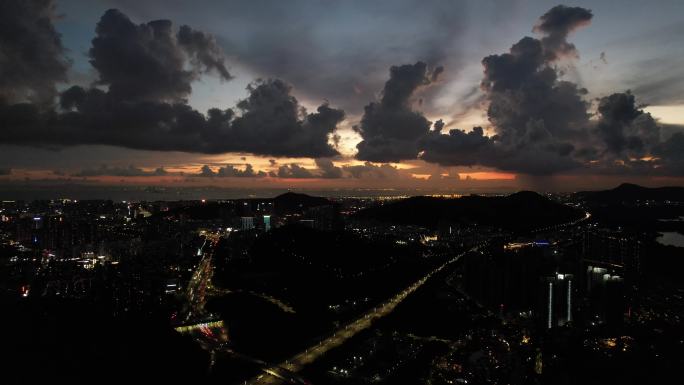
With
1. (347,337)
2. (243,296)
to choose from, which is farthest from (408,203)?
(347,337)

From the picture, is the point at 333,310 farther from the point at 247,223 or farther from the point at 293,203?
the point at 293,203

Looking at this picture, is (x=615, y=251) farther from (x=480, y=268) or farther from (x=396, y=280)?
(x=396, y=280)

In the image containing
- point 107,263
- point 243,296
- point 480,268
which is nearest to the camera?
point 243,296

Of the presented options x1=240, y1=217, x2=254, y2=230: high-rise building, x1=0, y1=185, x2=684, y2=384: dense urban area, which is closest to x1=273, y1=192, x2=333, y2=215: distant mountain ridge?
x1=240, y1=217, x2=254, y2=230: high-rise building

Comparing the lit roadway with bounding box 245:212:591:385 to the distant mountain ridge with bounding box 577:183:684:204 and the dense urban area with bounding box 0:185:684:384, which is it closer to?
the dense urban area with bounding box 0:185:684:384

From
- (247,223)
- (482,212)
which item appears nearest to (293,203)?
(247,223)

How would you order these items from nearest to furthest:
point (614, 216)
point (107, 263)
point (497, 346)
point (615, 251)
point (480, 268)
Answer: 1. point (497, 346)
2. point (480, 268)
3. point (615, 251)
4. point (107, 263)
5. point (614, 216)
